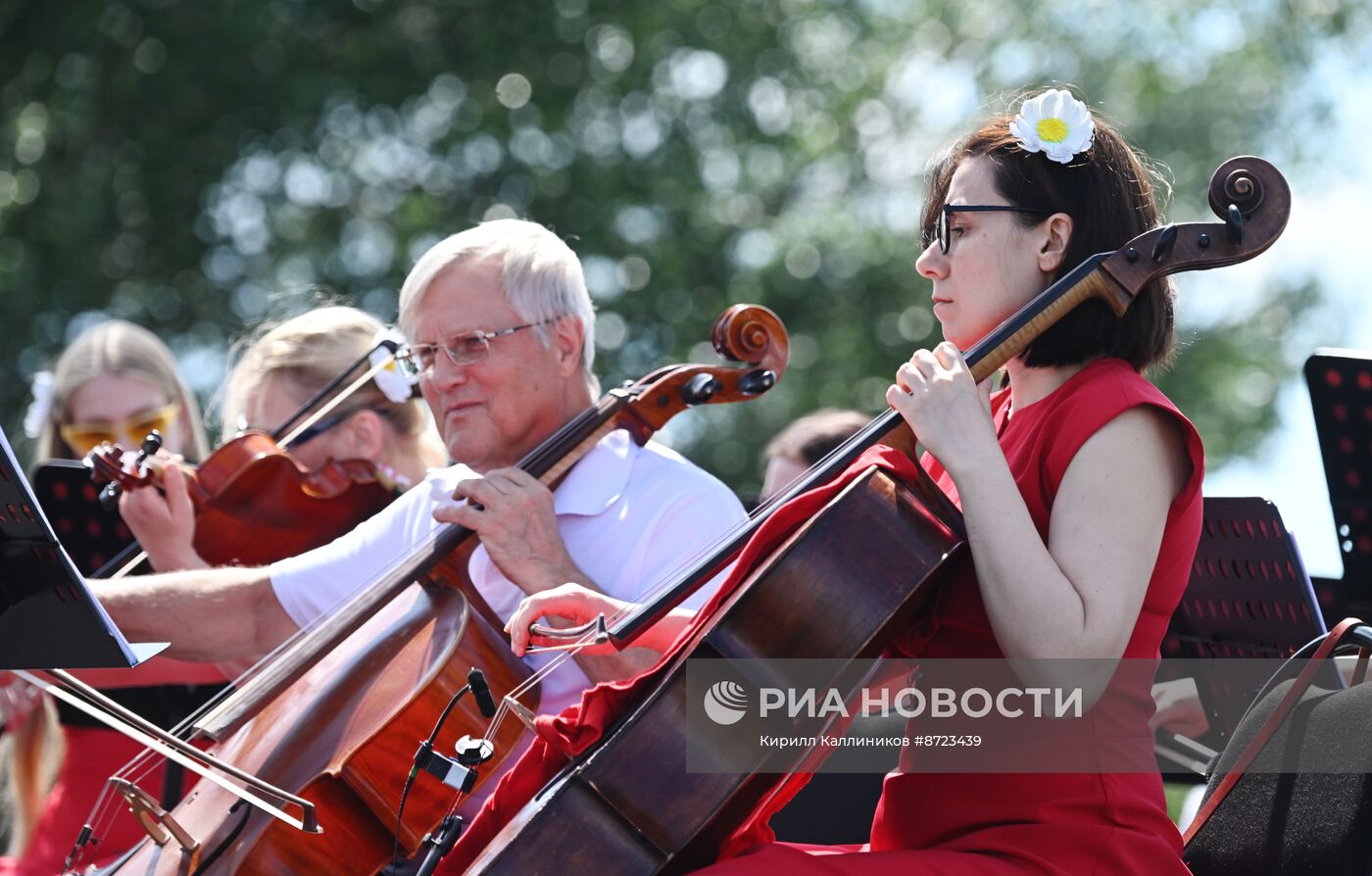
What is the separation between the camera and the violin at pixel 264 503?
3955 mm

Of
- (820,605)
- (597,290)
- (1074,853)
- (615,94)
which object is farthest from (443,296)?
(615,94)

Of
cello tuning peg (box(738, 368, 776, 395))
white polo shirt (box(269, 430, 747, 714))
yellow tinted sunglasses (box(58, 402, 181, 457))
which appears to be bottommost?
white polo shirt (box(269, 430, 747, 714))

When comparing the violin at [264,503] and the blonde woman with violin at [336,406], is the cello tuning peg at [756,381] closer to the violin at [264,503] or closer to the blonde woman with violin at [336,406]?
the blonde woman with violin at [336,406]

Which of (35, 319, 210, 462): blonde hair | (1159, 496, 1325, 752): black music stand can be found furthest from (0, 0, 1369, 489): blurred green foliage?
(1159, 496, 1325, 752): black music stand

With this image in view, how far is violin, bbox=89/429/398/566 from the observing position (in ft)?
13.0

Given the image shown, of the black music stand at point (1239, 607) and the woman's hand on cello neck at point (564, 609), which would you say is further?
the black music stand at point (1239, 607)

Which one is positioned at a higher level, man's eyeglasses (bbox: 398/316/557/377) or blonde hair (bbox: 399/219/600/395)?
blonde hair (bbox: 399/219/600/395)

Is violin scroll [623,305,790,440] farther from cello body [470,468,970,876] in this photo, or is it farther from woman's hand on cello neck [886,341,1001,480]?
cello body [470,468,970,876]

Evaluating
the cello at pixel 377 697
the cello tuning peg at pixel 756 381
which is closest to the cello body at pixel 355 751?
the cello at pixel 377 697

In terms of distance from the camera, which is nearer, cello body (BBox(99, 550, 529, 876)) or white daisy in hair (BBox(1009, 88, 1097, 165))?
white daisy in hair (BBox(1009, 88, 1097, 165))

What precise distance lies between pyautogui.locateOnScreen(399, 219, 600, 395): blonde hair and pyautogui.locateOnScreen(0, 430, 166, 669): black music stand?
47.6 inches

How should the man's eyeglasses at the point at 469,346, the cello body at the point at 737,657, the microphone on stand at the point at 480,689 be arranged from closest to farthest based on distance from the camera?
the cello body at the point at 737,657, the microphone on stand at the point at 480,689, the man's eyeglasses at the point at 469,346

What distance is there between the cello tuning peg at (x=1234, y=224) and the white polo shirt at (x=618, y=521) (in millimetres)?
1119

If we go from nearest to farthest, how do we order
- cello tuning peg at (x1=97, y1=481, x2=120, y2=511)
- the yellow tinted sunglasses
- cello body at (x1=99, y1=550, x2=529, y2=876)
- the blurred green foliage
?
cello body at (x1=99, y1=550, x2=529, y2=876), cello tuning peg at (x1=97, y1=481, x2=120, y2=511), the yellow tinted sunglasses, the blurred green foliage
